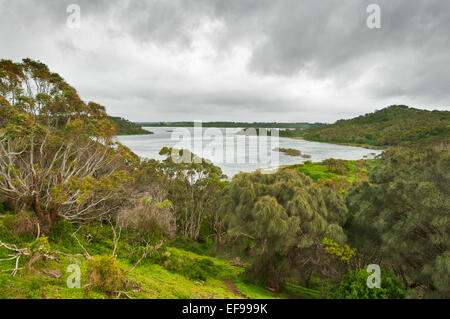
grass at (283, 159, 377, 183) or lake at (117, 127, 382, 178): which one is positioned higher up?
lake at (117, 127, 382, 178)

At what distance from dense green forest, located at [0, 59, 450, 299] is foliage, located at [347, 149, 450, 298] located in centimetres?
5

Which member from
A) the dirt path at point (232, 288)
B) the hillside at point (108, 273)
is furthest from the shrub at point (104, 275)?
the dirt path at point (232, 288)

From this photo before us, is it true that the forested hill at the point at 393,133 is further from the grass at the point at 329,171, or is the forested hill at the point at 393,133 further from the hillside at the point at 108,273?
the hillside at the point at 108,273

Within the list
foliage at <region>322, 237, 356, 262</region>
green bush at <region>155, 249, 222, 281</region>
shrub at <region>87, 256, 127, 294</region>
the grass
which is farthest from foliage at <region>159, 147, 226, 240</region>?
the grass

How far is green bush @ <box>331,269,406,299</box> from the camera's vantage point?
9117mm

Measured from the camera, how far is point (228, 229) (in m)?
13.6

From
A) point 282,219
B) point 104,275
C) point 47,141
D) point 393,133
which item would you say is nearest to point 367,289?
point 282,219

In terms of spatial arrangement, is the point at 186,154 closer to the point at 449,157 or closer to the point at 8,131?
the point at 8,131

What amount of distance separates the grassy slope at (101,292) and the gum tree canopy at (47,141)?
1396 millimetres

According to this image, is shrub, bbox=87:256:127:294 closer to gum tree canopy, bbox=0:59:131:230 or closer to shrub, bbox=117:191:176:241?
gum tree canopy, bbox=0:59:131:230

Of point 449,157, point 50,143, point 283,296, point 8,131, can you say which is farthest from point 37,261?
point 449,157

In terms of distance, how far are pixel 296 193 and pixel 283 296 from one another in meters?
6.03

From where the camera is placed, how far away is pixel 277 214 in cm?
1090

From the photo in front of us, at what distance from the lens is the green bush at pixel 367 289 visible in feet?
29.9
